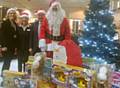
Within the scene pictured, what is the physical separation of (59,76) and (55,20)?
1108 millimetres

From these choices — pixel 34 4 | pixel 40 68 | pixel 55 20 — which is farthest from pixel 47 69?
pixel 34 4

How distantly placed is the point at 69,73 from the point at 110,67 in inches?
9.5

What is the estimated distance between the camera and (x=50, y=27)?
2723 mm

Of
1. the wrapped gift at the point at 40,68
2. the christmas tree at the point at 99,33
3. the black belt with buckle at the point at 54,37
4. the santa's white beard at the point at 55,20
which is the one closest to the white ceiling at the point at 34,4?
the christmas tree at the point at 99,33

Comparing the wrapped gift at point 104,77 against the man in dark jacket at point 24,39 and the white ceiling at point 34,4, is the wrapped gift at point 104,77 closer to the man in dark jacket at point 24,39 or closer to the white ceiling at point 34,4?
the man in dark jacket at point 24,39

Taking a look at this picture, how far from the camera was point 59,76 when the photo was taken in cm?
176

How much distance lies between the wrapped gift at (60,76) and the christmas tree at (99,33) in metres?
2.90

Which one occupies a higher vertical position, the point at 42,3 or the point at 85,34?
the point at 42,3

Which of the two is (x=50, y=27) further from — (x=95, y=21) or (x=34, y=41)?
(x=95, y=21)

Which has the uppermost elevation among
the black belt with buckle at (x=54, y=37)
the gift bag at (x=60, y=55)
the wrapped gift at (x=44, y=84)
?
the black belt with buckle at (x=54, y=37)

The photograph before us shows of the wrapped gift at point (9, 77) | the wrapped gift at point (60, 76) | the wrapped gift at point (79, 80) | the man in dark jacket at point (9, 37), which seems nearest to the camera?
the wrapped gift at point (79, 80)

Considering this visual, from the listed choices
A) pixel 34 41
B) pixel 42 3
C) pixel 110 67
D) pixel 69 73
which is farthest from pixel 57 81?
pixel 42 3

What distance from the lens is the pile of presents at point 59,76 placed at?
5.34 ft

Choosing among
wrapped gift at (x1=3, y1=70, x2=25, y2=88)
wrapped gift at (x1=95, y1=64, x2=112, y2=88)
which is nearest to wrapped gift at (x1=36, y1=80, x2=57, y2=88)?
wrapped gift at (x1=3, y1=70, x2=25, y2=88)
